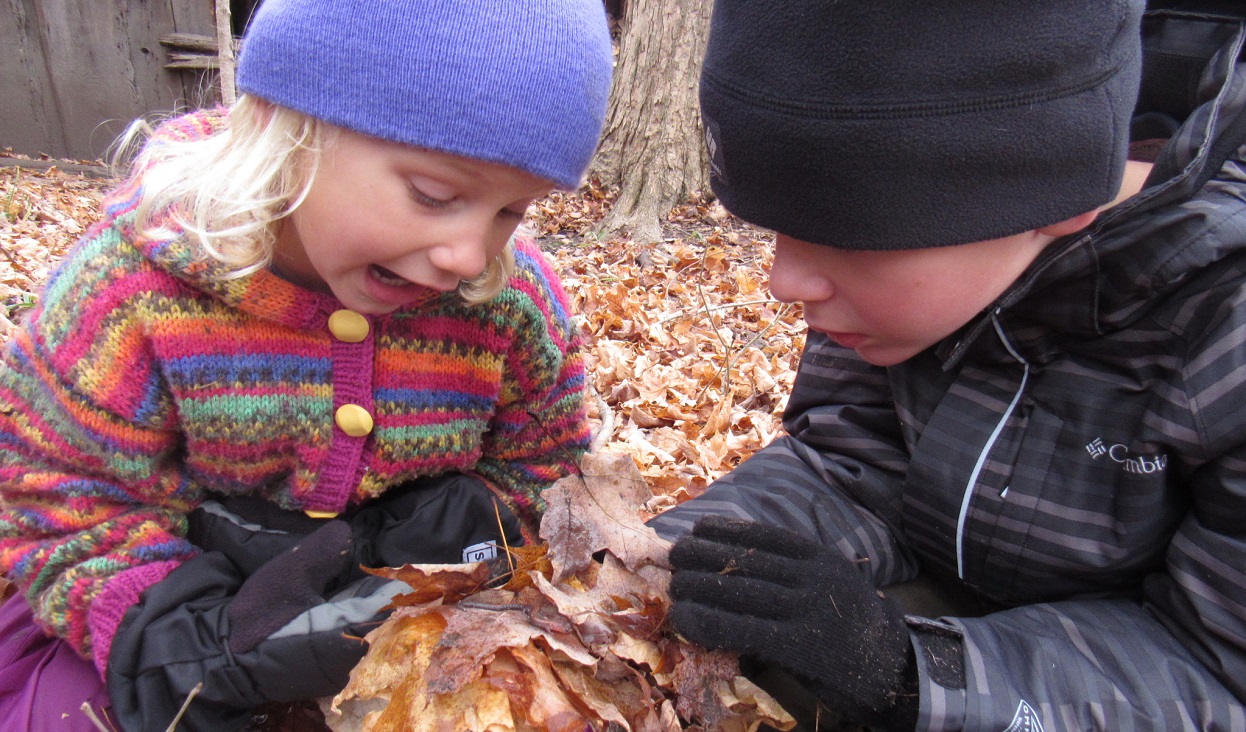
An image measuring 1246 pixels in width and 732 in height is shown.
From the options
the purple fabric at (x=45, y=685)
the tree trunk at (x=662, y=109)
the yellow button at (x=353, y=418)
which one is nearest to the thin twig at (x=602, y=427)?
the yellow button at (x=353, y=418)

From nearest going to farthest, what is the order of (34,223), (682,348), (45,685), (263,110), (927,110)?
(927,110) → (263,110) → (45,685) → (682,348) → (34,223)

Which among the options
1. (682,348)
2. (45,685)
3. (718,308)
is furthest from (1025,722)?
(718,308)

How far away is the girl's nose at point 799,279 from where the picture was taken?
1.40 meters

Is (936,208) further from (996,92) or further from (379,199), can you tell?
(379,199)

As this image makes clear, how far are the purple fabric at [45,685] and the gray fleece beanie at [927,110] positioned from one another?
167cm

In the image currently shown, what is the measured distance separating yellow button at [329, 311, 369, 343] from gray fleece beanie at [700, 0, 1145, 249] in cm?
85

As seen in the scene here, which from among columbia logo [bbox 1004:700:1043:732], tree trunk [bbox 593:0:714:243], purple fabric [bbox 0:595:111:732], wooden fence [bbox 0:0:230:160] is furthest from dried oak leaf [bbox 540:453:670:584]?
wooden fence [bbox 0:0:230:160]

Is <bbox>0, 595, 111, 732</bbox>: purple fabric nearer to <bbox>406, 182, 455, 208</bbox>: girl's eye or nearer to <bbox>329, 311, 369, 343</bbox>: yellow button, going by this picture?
<bbox>329, 311, 369, 343</bbox>: yellow button

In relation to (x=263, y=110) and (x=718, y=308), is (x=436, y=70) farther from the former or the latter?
(x=718, y=308)

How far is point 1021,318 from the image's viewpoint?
1519mm

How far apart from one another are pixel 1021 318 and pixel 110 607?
185cm

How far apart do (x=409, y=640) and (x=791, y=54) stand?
3.61 ft

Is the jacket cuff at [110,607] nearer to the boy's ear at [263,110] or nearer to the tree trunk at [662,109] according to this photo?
the boy's ear at [263,110]

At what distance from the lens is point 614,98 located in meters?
6.61
